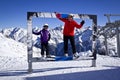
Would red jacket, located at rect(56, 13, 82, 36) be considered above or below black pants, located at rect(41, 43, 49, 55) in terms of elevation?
above

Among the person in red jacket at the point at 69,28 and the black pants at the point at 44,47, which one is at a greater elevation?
the person in red jacket at the point at 69,28

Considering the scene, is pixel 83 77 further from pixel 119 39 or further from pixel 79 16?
pixel 119 39

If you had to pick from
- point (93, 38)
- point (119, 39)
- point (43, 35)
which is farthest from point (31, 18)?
point (119, 39)

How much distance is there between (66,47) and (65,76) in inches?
93.8

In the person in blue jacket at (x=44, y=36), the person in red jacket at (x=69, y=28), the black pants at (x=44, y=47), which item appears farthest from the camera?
the black pants at (x=44, y=47)

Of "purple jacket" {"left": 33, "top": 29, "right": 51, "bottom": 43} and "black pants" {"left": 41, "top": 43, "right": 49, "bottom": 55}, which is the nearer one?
"purple jacket" {"left": 33, "top": 29, "right": 51, "bottom": 43}

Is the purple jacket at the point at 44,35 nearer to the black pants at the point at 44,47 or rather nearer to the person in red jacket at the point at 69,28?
the black pants at the point at 44,47

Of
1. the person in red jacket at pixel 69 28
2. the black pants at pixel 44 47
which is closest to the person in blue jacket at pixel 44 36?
the black pants at pixel 44 47

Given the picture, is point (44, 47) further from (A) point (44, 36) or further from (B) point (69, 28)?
(B) point (69, 28)

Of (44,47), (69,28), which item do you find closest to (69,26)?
(69,28)

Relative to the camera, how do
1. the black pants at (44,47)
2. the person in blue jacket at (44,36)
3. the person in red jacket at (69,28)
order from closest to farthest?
the person in red jacket at (69,28) < the person in blue jacket at (44,36) < the black pants at (44,47)

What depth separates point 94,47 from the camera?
9.79 m

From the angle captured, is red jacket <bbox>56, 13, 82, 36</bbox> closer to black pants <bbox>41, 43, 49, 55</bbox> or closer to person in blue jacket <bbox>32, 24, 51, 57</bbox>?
person in blue jacket <bbox>32, 24, 51, 57</bbox>

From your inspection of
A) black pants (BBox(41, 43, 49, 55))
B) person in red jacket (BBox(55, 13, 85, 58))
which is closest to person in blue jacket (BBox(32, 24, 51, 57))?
black pants (BBox(41, 43, 49, 55))
